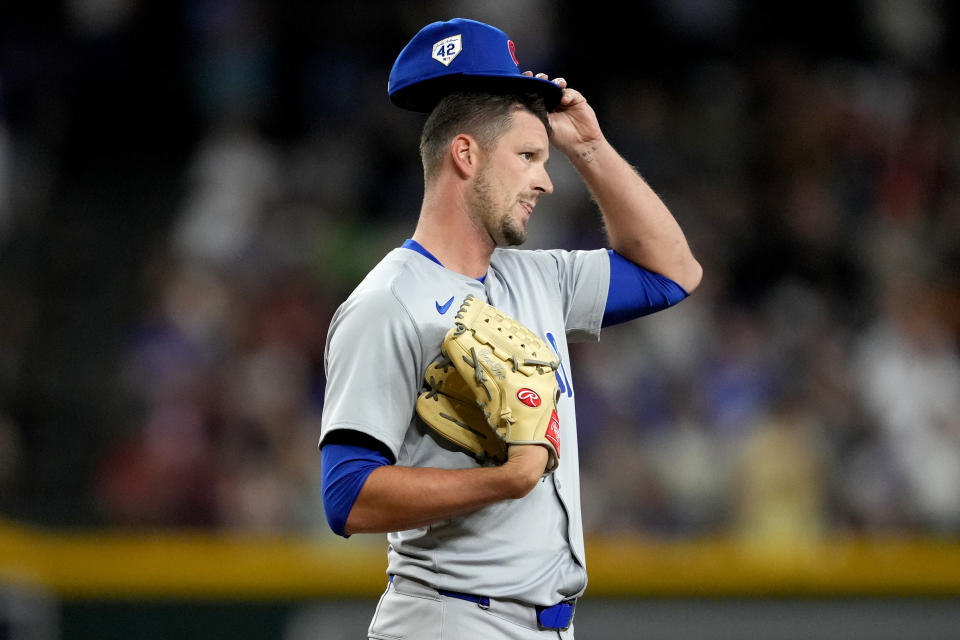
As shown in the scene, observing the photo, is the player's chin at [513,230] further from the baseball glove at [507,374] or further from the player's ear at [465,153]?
the baseball glove at [507,374]

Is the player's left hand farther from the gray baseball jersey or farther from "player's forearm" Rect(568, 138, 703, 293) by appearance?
the gray baseball jersey

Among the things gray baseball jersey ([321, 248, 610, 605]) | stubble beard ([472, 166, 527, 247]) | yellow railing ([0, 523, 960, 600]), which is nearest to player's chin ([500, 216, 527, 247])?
stubble beard ([472, 166, 527, 247])

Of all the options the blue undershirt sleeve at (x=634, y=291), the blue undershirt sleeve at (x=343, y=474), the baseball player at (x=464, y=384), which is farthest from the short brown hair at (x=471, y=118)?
the blue undershirt sleeve at (x=343, y=474)

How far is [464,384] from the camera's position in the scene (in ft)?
8.18

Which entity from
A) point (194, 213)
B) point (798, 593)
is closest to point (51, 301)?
point (194, 213)

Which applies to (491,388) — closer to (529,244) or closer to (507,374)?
→ (507,374)

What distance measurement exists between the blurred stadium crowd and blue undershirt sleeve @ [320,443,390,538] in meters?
3.84

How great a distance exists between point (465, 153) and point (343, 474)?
72 centimetres

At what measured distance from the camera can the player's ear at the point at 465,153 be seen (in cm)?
267

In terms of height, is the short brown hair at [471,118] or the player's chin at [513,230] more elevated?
the short brown hair at [471,118]

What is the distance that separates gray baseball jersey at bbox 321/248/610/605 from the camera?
2.49 metres

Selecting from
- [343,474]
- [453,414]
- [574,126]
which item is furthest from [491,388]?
[574,126]

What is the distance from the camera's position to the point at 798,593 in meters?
5.78

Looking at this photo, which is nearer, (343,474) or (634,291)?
(343,474)
